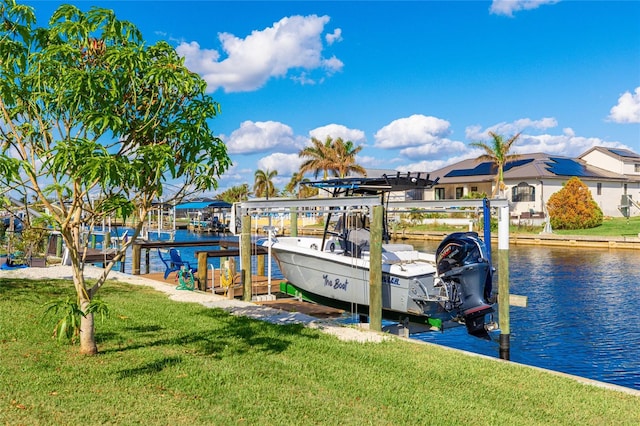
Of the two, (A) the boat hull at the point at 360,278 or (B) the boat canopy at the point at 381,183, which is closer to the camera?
(A) the boat hull at the point at 360,278

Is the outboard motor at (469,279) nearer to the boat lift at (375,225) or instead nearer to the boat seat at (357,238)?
the boat lift at (375,225)

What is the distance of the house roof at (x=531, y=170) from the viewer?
54062 mm

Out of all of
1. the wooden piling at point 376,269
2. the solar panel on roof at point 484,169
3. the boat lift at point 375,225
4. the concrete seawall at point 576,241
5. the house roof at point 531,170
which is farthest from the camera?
the solar panel on roof at point 484,169

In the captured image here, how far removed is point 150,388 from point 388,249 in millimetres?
9493

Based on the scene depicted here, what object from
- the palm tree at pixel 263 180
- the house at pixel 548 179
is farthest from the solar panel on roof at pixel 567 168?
the palm tree at pixel 263 180

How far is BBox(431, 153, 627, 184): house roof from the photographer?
54.1 metres

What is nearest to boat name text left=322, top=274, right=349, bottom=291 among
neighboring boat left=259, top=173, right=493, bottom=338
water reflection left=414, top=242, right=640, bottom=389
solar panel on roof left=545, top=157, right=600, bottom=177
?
neighboring boat left=259, top=173, right=493, bottom=338

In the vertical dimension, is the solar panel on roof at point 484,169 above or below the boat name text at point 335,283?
above

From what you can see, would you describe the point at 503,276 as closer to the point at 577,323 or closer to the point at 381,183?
the point at 381,183

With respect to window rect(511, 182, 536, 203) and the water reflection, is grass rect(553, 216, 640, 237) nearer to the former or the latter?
window rect(511, 182, 536, 203)

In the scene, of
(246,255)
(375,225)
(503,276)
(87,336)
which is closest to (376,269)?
(375,225)

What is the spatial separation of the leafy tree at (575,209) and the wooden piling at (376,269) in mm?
40087

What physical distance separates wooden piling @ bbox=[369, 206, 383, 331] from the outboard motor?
202 cm

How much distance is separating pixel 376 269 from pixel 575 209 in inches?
1595
